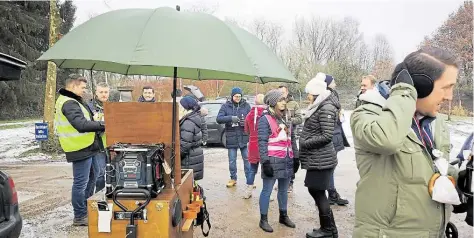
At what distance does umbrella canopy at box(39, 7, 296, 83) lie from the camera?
8.80ft

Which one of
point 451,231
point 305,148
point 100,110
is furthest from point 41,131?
point 451,231

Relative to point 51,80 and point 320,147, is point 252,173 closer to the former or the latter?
point 320,147

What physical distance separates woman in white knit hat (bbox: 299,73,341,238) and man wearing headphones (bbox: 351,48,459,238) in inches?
87.1

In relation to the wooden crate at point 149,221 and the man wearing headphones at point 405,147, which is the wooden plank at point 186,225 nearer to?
the wooden crate at point 149,221

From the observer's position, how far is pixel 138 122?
3195 mm

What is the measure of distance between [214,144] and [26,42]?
12603 mm

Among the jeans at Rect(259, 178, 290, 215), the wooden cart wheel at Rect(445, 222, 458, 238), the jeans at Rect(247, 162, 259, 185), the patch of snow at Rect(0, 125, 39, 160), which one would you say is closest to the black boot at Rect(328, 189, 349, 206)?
the jeans at Rect(247, 162, 259, 185)

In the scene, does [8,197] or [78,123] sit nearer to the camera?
[8,197]

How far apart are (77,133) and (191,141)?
1.34 m

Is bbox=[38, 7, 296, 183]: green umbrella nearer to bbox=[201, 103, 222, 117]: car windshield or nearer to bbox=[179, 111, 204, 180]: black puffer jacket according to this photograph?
bbox=[179, 111, 204, 180]: black puffer jacket

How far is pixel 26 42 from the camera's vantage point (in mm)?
19797

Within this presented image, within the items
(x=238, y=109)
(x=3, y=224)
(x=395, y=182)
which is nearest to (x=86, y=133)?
(x=3, y=224)

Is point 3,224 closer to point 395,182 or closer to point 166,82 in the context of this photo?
point 395,182

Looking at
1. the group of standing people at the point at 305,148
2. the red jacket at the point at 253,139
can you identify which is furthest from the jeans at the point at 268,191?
the red jacket at the point at 253,139
